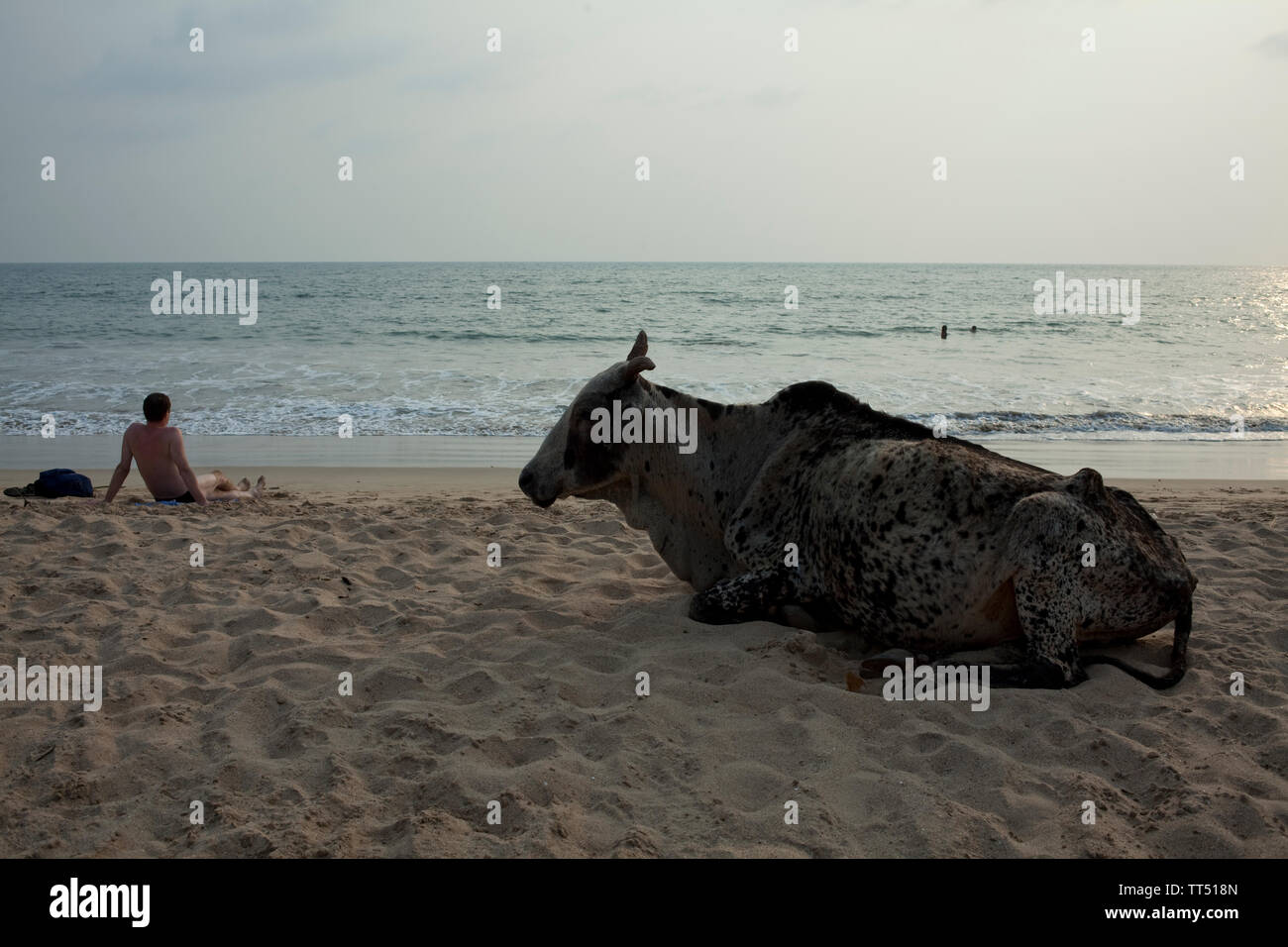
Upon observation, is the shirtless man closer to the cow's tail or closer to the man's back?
the man's back

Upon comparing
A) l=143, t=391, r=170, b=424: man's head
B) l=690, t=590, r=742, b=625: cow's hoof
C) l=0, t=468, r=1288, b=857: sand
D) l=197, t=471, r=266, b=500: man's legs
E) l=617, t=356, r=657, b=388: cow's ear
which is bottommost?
l=0, t=468, r=1288, b=857: sand

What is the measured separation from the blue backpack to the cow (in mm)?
6510

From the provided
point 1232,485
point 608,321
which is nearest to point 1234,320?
point 608,321

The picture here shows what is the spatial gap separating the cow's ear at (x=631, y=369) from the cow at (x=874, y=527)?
12mm

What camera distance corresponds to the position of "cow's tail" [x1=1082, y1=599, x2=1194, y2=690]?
4664 mm

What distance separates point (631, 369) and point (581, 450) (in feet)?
1.76

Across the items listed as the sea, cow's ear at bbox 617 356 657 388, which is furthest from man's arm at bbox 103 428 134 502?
cow's ear at bbox 617 356 657 388

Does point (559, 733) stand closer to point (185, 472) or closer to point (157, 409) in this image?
point (185, 472)

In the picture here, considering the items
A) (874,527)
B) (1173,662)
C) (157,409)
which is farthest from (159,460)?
(1173,662)

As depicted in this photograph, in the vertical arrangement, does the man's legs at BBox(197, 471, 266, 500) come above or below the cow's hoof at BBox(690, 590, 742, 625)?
above

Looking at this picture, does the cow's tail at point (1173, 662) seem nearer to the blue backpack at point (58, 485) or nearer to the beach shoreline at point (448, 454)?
the beach shoreline at point (448, 454)

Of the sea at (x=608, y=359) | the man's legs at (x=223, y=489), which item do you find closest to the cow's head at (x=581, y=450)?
the man's legs at (x=223, y=489)

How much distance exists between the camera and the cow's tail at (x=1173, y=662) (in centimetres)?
466
